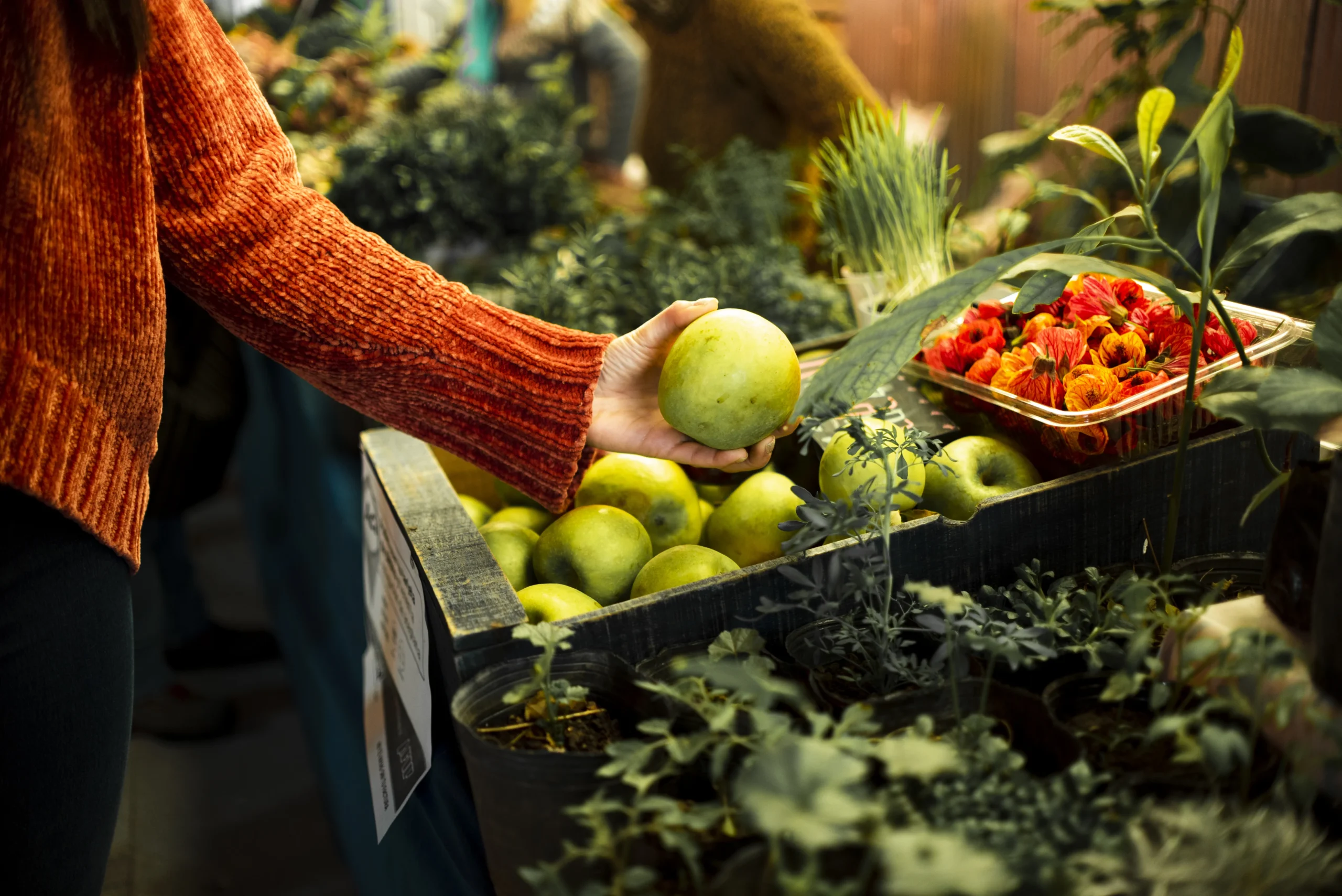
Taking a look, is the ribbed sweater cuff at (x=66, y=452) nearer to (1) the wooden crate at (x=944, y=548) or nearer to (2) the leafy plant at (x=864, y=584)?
(1) the wooden crate at (x=944, y=548)

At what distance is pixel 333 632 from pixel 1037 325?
1.46m

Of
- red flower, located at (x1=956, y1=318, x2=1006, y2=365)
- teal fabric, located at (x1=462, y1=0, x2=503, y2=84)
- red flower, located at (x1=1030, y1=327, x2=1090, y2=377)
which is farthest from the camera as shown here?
teal fabric, located at (x1=462, y1=0, x2=503, y2=84)

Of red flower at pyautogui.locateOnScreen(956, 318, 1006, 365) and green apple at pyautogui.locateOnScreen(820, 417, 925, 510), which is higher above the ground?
red flower at pyautogui.locateOnScreen(956, 318, 1006, 365)

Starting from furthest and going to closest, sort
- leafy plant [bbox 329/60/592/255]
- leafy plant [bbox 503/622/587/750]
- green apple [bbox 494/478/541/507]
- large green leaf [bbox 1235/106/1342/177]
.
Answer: leafy plant [bbox 329/60/592/255]
large green leaf [bbox 1235/106/1342/177]
green apple [bbox 494/478/541/507]
leafy plant [bbox 503/622/587/750]

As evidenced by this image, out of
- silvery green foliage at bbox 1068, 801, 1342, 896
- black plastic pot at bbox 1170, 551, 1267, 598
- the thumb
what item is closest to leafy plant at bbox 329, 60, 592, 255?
the thumb

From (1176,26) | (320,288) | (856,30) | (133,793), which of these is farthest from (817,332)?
(133,793)

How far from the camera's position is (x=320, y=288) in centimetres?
98

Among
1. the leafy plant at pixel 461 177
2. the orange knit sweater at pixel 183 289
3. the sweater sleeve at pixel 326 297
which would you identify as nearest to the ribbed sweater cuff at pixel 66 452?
the orange knit sweater at pixel 183 289

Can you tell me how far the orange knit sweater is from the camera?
795 millimetres

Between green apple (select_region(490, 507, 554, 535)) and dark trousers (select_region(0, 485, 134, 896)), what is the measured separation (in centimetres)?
42

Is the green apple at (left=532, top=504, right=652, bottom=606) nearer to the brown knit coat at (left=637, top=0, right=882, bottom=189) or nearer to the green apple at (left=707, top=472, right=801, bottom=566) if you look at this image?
the green apple at (left=707, top=472, right=801, bottom=566)

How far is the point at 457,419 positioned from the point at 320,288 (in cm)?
19

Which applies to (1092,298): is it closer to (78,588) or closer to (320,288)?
(320,288)

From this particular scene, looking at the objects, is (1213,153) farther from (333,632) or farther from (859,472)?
(333,632)
